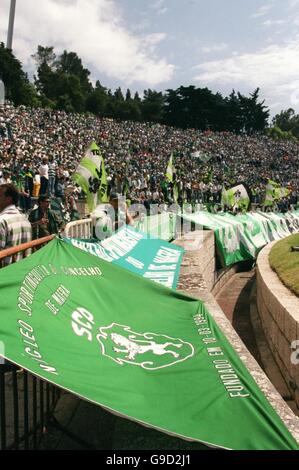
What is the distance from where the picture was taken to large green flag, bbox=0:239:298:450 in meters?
2.18

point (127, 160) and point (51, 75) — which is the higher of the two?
point (51, 75)

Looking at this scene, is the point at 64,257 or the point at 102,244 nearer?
the point at 64,257

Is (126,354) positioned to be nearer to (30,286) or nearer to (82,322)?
(82,322)

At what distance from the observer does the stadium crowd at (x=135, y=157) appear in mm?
18219

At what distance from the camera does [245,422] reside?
2305mm

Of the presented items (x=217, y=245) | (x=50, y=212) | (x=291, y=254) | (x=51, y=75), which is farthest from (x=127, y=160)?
(x=51, y=75)

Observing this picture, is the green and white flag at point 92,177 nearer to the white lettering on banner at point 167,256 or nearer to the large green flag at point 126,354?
the white lettering on banner at point 167,256

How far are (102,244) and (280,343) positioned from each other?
2901 millimetres

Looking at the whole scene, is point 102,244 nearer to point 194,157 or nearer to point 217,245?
point 217,245

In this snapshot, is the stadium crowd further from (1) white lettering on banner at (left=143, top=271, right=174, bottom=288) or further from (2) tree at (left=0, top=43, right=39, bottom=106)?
(2) tree at (left=0, top=43, right=39, bottom=106)

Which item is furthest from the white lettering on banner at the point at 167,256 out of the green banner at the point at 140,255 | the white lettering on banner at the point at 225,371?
the white lettering on banner at the point at 225,371

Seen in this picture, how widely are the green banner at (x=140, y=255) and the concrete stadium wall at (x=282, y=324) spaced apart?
60.9 inches

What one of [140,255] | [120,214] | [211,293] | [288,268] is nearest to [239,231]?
[288,268]

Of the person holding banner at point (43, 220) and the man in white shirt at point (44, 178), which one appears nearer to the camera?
the person holding banner at point (43, 220)
